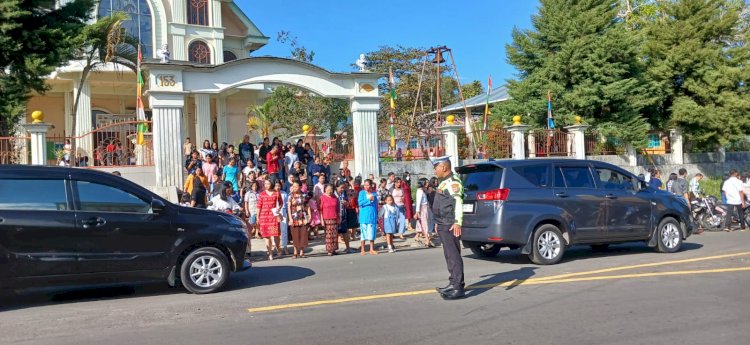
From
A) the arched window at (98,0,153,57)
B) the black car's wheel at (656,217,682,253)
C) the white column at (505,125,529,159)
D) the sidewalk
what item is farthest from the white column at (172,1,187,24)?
the black car's wheel at (656,217,682,253)

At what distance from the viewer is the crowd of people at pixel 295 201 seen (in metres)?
12.4

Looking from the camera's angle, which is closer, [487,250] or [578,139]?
[487,250]

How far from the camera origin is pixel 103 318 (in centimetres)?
681

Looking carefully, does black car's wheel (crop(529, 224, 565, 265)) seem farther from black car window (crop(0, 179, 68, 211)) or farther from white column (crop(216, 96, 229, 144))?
white column (crop(216, 96, 229, 144))

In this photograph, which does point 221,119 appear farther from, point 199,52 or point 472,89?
point 472,89

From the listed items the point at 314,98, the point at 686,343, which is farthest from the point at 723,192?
the point at 314,98

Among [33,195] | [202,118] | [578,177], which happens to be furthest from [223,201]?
[202,118]

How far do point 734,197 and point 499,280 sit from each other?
10.4 metres

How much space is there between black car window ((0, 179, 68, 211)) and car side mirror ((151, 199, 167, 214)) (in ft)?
3.25

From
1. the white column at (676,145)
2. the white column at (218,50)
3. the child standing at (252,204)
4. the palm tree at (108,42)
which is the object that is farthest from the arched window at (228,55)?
the white column at (676,145)

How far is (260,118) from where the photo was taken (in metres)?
29.5

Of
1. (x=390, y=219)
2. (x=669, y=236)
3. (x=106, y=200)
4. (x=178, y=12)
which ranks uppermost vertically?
(x=178, y=12)

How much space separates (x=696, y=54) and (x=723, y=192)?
33.1 feet

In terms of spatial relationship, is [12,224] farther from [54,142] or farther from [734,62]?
[734,62]
